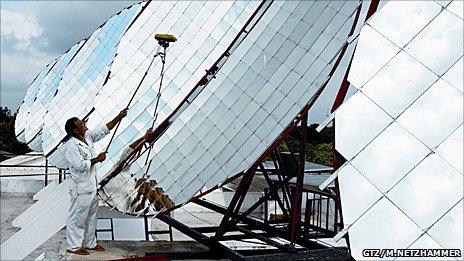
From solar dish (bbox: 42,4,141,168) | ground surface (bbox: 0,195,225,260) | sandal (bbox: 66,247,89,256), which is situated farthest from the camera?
solar dish (bbox: 42,4,141,168)

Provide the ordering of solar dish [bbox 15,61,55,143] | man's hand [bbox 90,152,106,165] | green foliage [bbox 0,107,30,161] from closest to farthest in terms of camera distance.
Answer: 1. man's hand [bbox 90,152,106,165]
2. solar dish [bbox 15,61,55,143]
3. green foliage [bbox 0,107,30,161]

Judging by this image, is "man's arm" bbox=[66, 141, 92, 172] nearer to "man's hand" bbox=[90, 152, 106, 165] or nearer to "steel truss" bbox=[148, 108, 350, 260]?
"man's hand" bbox=[90, 152, 106, 165]

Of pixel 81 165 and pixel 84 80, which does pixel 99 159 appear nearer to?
pixel 81 165

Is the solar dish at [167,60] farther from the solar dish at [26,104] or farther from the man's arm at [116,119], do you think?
the solar dish at [26,104]

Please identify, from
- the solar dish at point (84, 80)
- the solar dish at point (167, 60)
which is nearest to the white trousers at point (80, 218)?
the solar dish at point (167, 60)


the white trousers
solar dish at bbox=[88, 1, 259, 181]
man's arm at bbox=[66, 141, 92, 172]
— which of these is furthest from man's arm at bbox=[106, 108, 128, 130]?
the white trousers

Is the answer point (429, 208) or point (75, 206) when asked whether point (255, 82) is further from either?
point (429, 208)

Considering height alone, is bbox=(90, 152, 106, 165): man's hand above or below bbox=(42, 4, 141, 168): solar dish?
below

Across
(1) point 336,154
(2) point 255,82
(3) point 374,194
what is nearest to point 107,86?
(2) point 255,82

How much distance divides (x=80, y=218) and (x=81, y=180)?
55cm

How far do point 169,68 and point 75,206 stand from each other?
263 centimetres

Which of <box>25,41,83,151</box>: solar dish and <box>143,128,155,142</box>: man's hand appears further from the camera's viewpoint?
<box>25,41,83,151</box>: solar dish

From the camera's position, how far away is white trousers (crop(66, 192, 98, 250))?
900cm

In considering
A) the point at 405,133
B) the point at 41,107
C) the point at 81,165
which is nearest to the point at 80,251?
the point at 81,165
